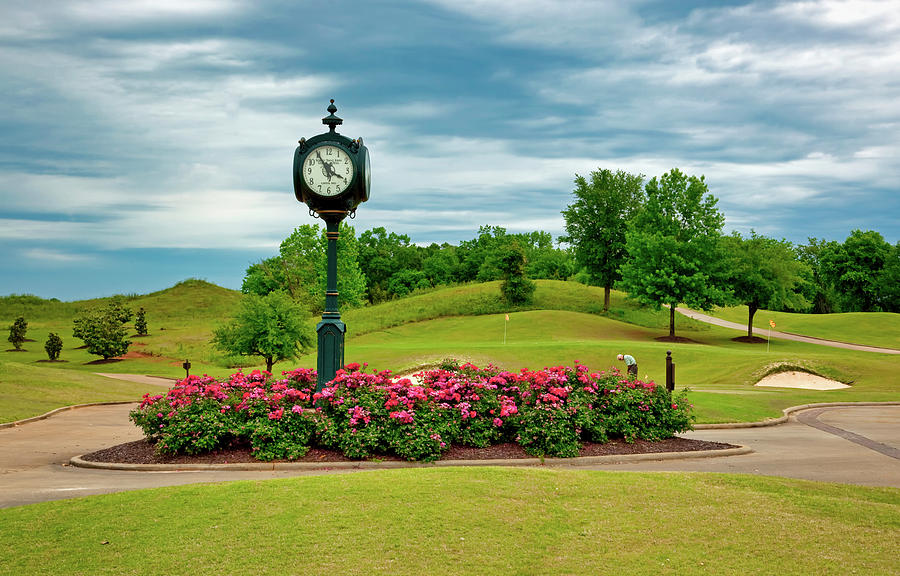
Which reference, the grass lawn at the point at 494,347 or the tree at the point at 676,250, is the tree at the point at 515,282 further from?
the tree at the point at 676,250

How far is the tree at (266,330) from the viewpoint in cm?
3491

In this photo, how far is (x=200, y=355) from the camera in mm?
50625

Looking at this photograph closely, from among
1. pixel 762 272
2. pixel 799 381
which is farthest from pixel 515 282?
pixel 799 381

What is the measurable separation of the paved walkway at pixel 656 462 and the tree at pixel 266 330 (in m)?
14.0

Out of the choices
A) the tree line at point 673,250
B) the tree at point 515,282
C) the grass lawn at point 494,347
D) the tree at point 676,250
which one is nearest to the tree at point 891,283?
the grass lawn at point 494,347

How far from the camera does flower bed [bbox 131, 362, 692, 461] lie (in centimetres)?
1220

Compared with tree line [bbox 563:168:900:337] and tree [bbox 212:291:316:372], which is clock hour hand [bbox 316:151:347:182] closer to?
tree [bbox 212:291:316:372]

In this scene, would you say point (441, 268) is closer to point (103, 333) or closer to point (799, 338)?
point (799, 338)

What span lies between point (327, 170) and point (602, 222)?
54932mm

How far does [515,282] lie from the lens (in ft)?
224

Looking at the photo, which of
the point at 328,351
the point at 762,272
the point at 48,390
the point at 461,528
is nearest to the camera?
the point at 461,528

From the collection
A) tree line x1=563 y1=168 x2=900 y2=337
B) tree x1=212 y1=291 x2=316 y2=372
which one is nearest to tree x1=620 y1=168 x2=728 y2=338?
tree line x1=563 y1=168 x2=900 y2=337

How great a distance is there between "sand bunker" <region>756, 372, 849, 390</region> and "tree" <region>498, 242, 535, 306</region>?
123 ft

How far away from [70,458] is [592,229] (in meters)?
58.4
